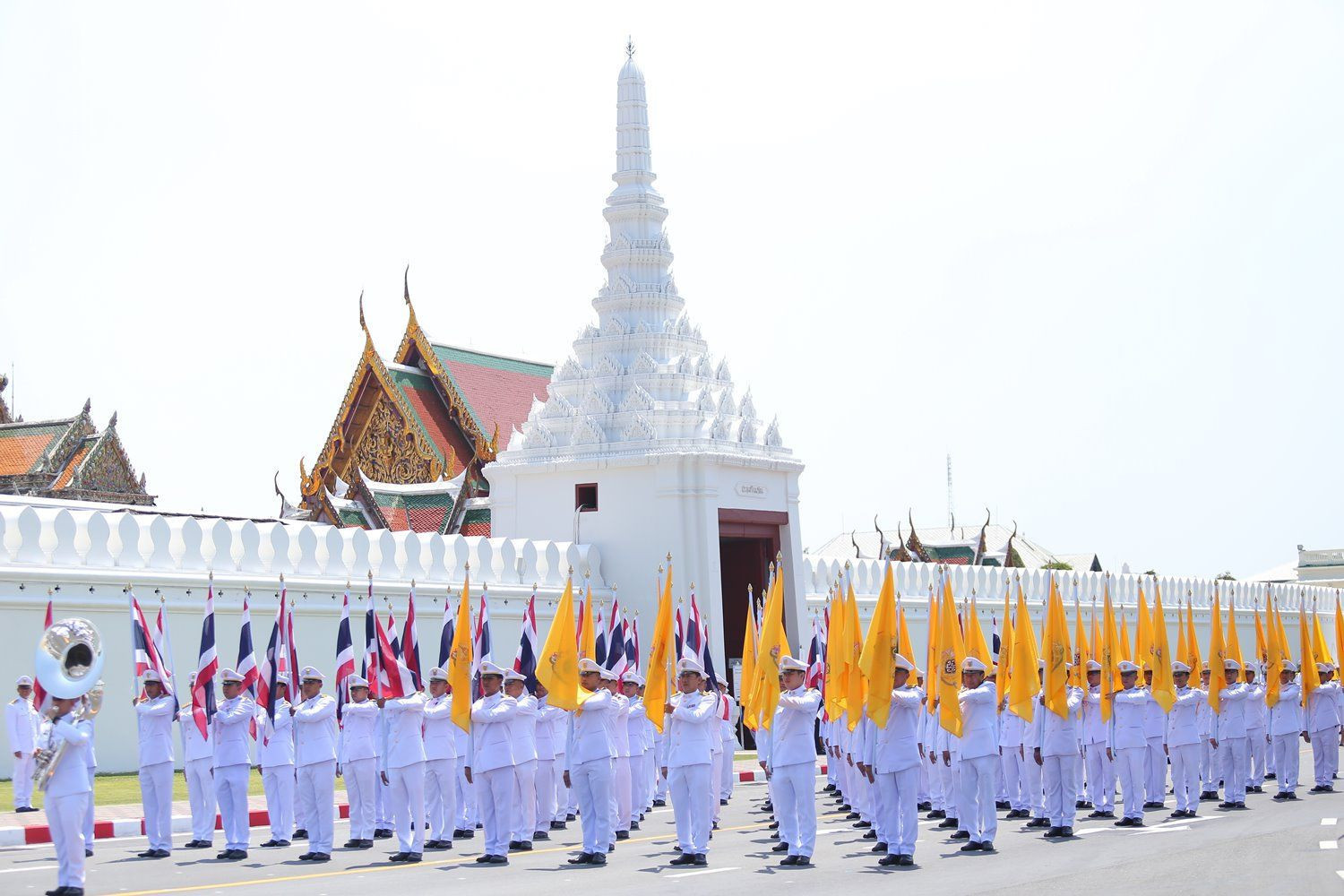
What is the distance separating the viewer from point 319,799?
13.5m

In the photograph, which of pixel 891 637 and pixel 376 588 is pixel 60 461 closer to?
pixel 376 588

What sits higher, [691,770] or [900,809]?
[691,770]

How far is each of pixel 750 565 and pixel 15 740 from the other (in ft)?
46.3

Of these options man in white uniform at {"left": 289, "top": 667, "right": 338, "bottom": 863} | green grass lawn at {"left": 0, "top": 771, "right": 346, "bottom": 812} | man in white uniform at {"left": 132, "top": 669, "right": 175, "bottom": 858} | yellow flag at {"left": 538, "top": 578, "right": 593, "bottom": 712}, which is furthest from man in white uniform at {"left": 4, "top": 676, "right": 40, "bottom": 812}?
yellow flag at {"left": 538, "top": 578, "right": 593, "bottom": 712}

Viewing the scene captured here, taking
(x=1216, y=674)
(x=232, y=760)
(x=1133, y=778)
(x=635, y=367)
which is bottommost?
(x=1133, y=778)

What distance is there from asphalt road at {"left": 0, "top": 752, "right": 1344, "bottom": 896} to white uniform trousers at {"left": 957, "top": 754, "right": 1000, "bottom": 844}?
9.9 inches

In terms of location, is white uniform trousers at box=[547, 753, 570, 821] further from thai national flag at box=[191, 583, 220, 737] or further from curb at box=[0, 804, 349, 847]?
thai national flag at box=[191, 583, 220, 737]

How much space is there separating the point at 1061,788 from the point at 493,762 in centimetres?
496

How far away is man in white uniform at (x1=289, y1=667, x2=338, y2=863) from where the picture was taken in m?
13.3

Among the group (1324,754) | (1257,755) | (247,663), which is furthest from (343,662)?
(1324,754)

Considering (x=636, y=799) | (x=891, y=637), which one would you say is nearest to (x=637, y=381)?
(x=636, y=799)

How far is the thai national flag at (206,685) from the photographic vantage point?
14363 mm

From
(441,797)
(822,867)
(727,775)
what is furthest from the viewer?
(727,775)

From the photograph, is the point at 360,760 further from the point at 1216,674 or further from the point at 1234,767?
the point at 1216,674
